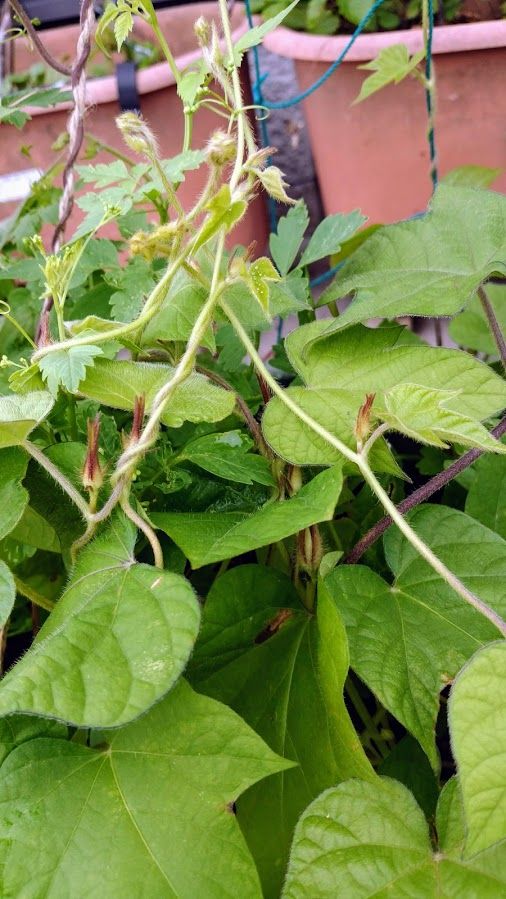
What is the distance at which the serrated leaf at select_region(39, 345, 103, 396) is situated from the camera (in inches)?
18.2

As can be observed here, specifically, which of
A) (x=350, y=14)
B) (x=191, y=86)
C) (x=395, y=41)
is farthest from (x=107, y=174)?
(x=350, y=14)

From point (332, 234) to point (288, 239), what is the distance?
0.12 ft

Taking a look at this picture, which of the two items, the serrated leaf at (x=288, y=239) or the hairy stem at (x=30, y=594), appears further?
the serrated leaf at (x=288, y=239)

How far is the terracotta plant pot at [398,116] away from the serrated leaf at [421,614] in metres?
0.98

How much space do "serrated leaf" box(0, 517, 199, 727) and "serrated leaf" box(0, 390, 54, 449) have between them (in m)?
0.09

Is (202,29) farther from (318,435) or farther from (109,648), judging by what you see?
(109,648)

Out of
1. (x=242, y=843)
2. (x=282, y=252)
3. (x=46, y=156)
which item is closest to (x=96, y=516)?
(x=242, y=843)

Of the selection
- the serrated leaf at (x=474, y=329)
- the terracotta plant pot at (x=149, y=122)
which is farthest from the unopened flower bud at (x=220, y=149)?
the terracotta plant pot at (x=149, y=122)

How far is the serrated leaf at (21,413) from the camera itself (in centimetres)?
46

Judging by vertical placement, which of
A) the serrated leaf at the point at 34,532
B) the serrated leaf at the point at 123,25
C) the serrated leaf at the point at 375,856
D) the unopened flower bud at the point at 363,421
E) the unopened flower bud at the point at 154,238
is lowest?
the serrated leaf at the point at 375,856

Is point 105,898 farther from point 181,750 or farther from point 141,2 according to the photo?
point 141,2

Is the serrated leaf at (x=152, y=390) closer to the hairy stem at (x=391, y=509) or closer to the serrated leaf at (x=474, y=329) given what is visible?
the hairy stem at (x=391, y=509)

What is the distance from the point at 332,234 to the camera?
66cm

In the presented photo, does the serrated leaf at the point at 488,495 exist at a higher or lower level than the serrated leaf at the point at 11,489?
lower
